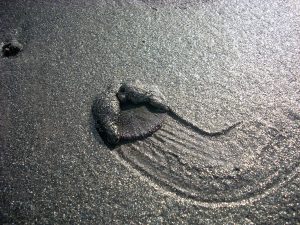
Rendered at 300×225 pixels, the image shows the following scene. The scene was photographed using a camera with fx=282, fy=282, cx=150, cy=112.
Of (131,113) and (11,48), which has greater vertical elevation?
(131,113)

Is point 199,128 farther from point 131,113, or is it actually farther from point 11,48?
point 11,48

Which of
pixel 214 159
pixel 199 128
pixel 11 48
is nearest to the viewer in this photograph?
pixel 214 159

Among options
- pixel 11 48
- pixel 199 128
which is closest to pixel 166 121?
pixel 199 128

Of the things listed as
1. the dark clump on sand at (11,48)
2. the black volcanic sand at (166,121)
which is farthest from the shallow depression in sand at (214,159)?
the dark clump on sand at (11,48)

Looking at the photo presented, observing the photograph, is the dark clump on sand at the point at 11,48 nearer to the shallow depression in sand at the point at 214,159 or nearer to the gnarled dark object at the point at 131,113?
the gnarled dark object at the point at 131,113

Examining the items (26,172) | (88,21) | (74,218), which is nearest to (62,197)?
(74,218)

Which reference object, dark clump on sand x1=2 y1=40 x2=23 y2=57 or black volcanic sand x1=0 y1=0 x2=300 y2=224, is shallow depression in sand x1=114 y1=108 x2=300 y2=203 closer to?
black volcanic sand x1=0 y1=0 x2=300 y2=224

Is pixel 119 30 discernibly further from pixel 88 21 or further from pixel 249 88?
pixel 249 88

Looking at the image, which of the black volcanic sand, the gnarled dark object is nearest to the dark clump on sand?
the black volcanic sand
